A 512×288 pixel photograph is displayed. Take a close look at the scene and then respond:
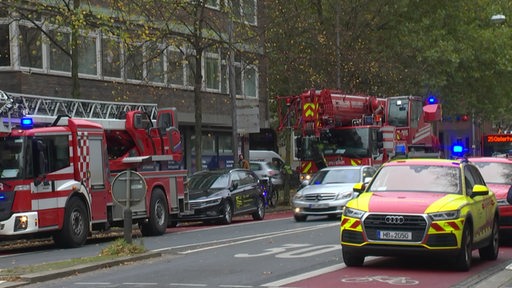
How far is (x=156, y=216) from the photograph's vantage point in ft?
68.2

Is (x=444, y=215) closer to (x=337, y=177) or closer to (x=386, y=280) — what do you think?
(x=386, y=280)

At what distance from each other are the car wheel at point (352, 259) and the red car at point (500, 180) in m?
3.89

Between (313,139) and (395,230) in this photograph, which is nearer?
(395,230)

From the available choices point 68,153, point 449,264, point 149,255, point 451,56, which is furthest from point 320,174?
point 451,56

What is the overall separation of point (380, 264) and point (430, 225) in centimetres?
177

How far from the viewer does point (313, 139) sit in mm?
29547

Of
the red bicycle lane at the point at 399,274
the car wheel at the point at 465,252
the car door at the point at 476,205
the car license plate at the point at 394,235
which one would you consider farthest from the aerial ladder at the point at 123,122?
the car wheel at the point at 465,252

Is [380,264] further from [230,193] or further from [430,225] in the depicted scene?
[230,193]

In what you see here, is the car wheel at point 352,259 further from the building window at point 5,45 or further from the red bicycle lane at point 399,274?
the building window at point 5,45

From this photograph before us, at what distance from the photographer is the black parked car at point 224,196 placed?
2355cm

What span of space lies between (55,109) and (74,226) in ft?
9.04

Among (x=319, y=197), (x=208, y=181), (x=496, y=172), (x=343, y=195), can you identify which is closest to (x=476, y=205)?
(x=496, y=172)

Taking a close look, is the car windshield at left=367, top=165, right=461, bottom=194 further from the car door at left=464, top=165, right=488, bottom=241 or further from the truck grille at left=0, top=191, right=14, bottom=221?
the truck grille at left=0, top=191, right=14, bottom=221

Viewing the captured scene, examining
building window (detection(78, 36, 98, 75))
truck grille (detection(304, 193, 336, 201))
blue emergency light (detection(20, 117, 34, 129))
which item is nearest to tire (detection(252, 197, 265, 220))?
truck grille (detection(304, 193, 336, 201))
